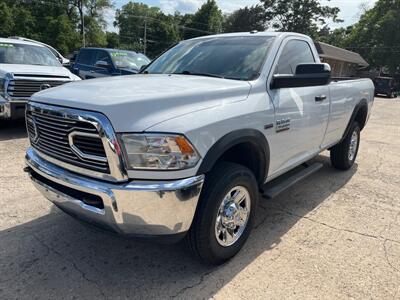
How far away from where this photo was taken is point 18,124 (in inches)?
328

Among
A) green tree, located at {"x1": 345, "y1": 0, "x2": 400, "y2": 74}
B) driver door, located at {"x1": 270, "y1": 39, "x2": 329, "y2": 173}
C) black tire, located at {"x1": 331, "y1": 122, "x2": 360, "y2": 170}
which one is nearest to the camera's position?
driver door, located at {"x1": 270, "y1": 39, "x2": 329, "y2": 173}

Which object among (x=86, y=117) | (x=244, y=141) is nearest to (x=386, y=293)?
(x=244, y=141)

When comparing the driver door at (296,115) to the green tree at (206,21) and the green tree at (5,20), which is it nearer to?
the green tree at (5,20)

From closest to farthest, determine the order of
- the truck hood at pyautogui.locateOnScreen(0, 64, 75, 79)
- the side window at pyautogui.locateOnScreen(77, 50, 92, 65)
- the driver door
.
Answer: the driver door → the truck hood at pyautogui.locateOnScreen(0, 64, 75, 79) → the side window at pyautogui.locateOnScreen(77, 50, 92, 65)

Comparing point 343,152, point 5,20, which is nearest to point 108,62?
point 343,152

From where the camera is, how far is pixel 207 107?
8.87ft

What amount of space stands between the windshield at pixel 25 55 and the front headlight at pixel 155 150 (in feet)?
23.0

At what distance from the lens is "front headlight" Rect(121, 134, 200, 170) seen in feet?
7.64

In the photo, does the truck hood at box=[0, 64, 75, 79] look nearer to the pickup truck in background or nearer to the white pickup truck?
the pickup truck in background

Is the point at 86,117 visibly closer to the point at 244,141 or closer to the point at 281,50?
the point at 244,141

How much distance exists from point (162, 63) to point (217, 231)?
221cm

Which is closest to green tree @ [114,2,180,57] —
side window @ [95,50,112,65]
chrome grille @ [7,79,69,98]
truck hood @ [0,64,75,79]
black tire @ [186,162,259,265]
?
side window @ [95,50,112,65]

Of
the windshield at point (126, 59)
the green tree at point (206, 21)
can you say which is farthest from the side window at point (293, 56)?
the green tree at point (206, 21)

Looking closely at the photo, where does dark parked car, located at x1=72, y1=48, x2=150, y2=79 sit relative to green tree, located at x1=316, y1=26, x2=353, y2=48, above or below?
below
